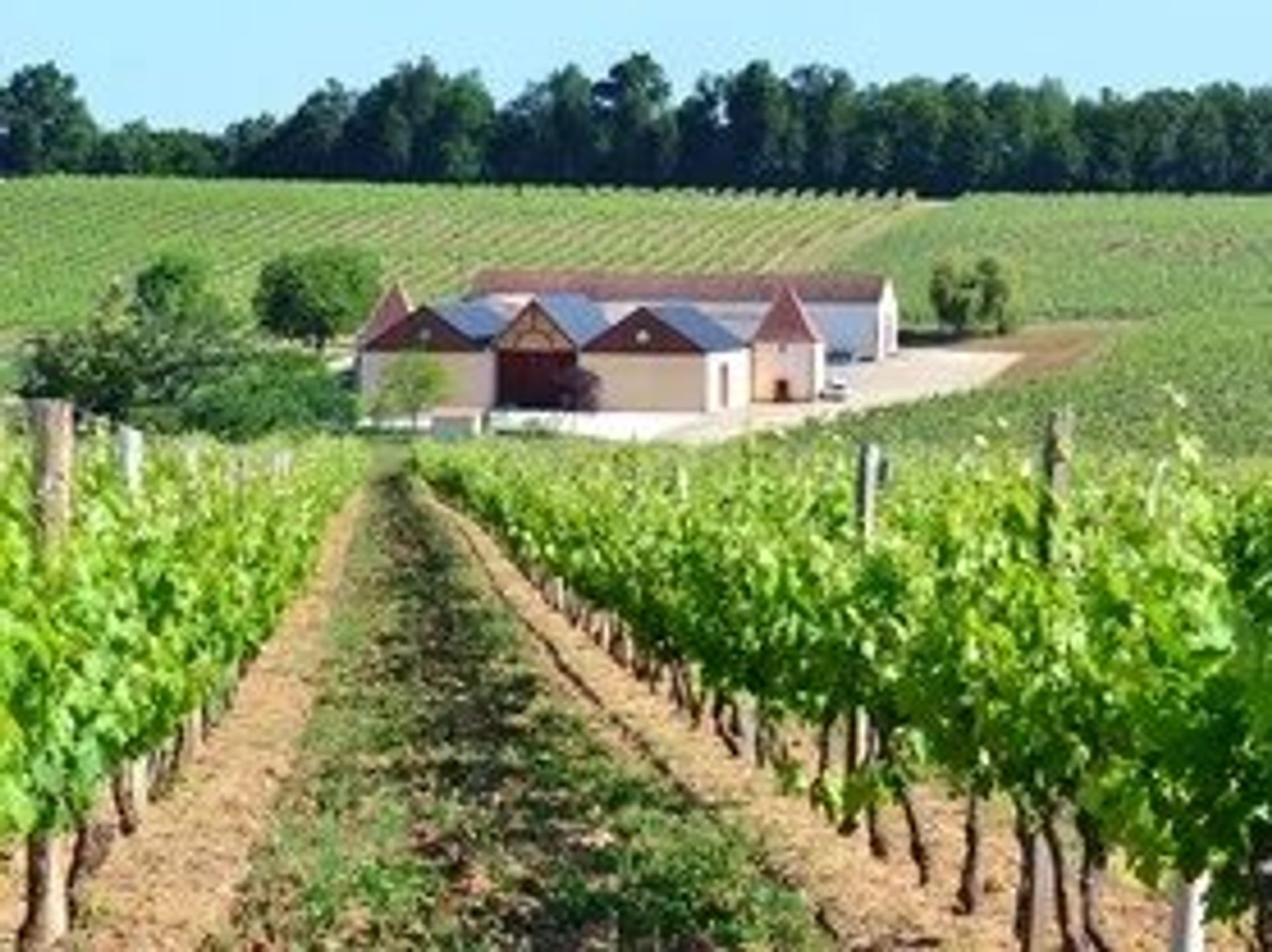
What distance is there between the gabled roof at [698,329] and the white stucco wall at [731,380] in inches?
10.1

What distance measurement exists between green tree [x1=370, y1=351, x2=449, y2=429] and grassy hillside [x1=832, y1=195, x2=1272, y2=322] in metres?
27.1

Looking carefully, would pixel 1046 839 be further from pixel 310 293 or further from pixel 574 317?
pixel 310 293

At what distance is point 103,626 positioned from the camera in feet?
34.5

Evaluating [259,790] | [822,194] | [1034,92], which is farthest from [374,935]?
[1034,92]

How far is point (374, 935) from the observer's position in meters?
11.2

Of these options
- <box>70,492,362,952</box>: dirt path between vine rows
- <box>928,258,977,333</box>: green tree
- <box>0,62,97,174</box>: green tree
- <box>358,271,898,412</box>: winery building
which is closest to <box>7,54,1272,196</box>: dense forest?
<box>0,62,97,174</box>: green tree

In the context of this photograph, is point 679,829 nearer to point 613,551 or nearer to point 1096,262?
point 613,551

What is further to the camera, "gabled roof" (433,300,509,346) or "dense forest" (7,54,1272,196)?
"dense forest" (7,54,1272,196)

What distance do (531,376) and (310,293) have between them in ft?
60.9

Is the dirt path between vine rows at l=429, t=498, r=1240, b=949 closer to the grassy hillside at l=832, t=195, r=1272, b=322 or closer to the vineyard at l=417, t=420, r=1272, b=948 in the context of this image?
the vineyard at l=417, t=420, r=1272, b=948

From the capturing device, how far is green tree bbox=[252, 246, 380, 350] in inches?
3728

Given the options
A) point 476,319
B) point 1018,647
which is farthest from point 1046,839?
point 476,319

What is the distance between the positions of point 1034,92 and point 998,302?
65.8m

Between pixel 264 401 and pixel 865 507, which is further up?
pixel 865 507
